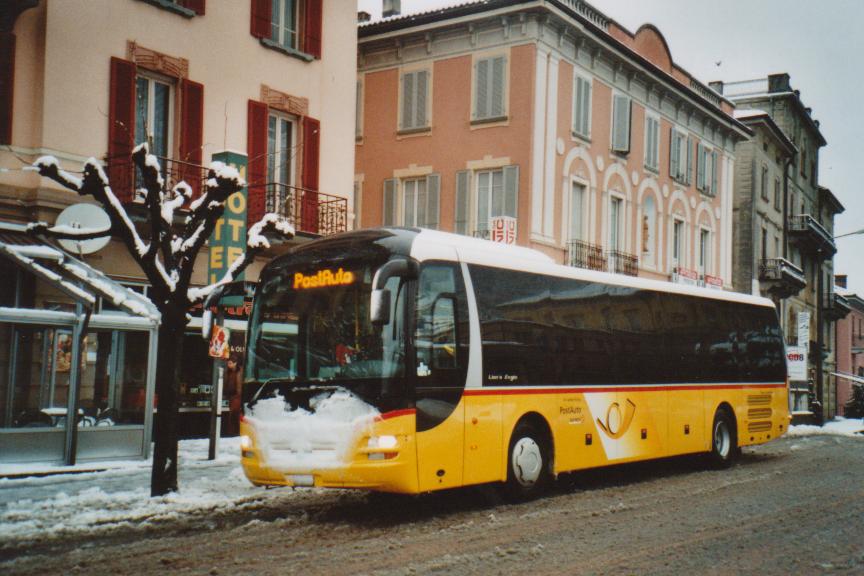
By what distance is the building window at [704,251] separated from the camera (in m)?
38.9

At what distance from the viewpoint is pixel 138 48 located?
18391 millimetres

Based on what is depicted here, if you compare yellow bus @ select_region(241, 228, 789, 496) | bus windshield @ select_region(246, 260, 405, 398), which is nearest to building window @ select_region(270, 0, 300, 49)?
yellow bus @ select_region(241, 228, 789, 496)

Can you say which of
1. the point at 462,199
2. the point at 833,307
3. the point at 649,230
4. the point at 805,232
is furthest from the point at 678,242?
the point at 833,307

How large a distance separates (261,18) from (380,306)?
12437 mm

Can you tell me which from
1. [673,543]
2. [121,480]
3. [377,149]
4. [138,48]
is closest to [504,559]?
[673,543]

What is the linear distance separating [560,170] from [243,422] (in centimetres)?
1846

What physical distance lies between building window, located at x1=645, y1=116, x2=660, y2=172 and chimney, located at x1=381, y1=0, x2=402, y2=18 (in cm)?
868

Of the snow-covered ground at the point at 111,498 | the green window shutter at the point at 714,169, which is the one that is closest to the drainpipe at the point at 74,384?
the snow-covered ground at the point at 111,498

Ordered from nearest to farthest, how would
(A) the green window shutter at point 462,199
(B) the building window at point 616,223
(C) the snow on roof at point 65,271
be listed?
(C) the snow on roof at point 65,271 → (A) the green window shutter at point 462,199 → (B) the building window at point 616,223

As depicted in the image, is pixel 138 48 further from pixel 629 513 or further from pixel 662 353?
pixel 629 513

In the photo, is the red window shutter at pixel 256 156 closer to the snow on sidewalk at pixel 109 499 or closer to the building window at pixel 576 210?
the snow on sidewalk at pixel 109 499

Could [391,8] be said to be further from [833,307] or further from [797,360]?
[833,307]

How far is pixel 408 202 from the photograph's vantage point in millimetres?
30172

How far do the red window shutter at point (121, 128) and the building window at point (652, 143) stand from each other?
1999 centimetres
